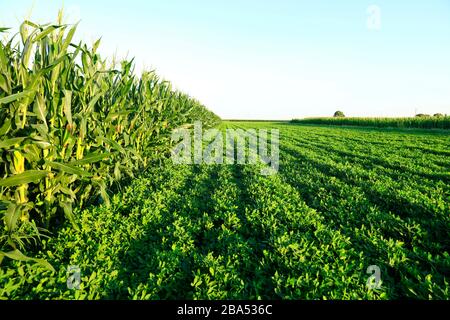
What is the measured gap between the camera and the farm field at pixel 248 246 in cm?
262

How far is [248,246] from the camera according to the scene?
11.3ft

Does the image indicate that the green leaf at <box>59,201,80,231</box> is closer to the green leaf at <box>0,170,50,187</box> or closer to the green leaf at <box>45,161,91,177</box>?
the green leaf at <box>45,161,91,177</box>

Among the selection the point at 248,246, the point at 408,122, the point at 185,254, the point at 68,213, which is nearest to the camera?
the point at 68,213

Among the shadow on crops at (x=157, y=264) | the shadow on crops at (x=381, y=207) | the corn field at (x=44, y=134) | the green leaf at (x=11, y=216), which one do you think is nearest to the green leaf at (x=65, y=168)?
the corn field at (x=44, y=134)

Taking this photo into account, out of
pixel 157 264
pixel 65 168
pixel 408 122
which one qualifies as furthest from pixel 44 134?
pixel 408 122

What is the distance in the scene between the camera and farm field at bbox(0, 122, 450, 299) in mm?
2623

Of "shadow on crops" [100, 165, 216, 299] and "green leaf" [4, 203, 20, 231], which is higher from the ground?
"green leaf" [4, 203, 20, 231]

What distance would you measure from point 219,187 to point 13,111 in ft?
13.2

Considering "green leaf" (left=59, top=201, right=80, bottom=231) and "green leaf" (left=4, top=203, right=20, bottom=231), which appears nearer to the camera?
"green leaf" (left=4, top=203, right=20, bottom=231)

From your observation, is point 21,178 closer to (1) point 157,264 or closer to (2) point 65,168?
(2) point 65,168

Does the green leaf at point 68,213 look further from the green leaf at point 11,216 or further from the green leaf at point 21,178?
the green leaf at point 21,178

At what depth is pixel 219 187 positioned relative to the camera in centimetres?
594

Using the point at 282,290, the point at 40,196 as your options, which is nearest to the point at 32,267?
the point at 40,196

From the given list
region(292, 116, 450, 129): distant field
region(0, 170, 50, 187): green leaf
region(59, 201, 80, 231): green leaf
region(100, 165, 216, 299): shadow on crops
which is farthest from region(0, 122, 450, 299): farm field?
region(292, 116, 450, 129): distant field
